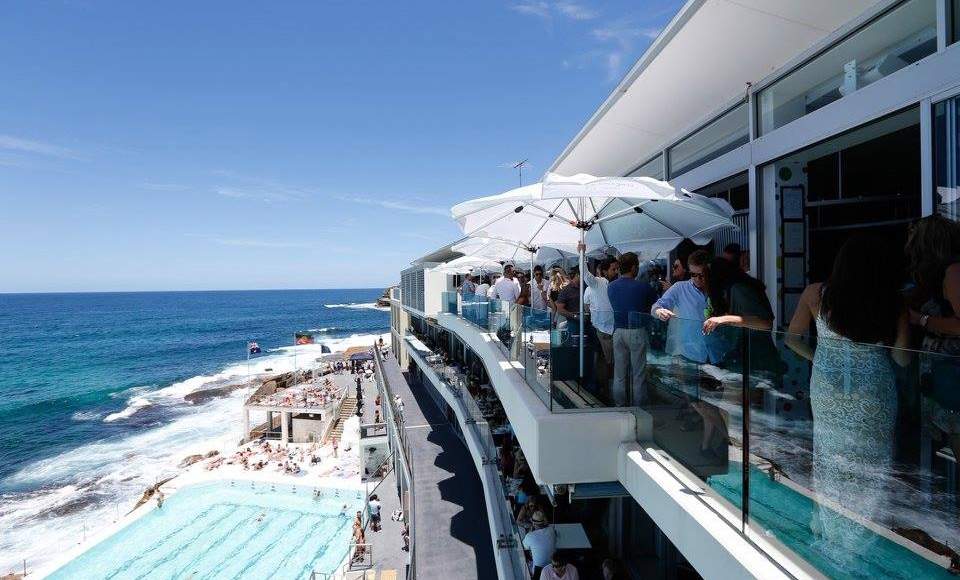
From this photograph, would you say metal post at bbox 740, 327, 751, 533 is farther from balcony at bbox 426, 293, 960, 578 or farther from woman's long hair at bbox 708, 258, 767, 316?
woman's long hair at bbox 708, 258, 767, 316

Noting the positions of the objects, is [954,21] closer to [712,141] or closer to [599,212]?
[599,212]

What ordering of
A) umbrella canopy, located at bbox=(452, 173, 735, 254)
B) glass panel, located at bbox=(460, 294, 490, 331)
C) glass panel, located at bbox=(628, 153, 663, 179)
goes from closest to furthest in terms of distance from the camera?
umbrella canopy, located at bbox=(452, 173, 735, 254) → glass panel, located at bbox=(628, 153, 663, 179) → glass panel, located at bbox=(460, 294, 490, 331)

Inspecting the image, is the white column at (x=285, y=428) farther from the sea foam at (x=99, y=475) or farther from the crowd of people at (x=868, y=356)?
the crowd of people at (x=868, y=356)

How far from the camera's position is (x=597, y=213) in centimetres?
701

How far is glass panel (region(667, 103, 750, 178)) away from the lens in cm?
771

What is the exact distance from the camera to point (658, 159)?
36.6 ft

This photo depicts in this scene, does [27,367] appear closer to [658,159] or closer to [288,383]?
[288,383]

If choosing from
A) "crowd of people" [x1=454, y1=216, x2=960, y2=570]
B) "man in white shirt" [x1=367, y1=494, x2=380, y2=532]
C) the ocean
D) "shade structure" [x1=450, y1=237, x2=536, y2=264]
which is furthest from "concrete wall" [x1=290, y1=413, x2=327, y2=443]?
"crowd of people" [x1=454, y1=216, x2=960, y2=570]

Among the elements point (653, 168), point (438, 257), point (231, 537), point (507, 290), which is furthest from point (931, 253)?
point (438, 257)

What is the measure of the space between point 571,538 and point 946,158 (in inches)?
294

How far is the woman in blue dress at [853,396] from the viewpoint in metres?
2.40

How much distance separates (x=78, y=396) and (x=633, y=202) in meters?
60.5

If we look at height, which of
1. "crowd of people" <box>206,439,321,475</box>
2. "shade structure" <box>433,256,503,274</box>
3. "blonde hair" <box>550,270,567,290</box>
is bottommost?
"crowd of people" <box>206,439,321,475</box>

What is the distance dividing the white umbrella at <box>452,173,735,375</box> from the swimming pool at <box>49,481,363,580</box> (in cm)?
1665
